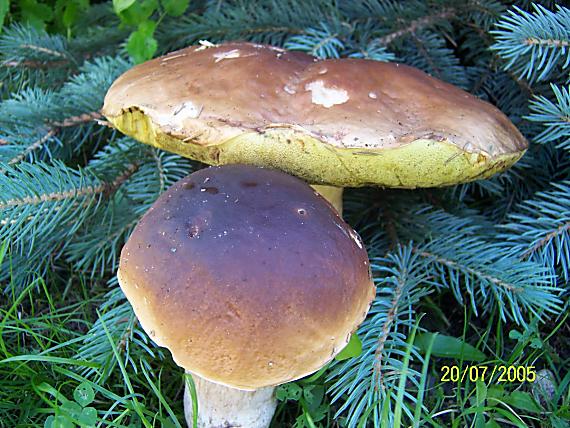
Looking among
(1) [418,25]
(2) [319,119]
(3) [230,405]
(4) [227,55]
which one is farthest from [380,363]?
(1) [418,25]

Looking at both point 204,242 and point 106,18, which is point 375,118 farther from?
point 106,18

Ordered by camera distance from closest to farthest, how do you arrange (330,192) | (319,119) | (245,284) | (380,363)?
(245,284)
(319,119)
(380,363)
(330,192)

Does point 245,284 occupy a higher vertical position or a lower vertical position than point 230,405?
higher

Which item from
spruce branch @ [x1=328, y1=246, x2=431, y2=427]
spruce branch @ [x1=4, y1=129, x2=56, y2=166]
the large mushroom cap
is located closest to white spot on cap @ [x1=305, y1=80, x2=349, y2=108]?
the large mushroom cap

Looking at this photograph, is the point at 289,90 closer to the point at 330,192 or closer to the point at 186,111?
the point at 186,111

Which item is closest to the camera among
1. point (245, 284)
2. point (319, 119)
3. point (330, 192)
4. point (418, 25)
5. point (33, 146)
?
point (245, 284)

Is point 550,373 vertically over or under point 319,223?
under

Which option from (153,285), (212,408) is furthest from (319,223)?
(212,408)

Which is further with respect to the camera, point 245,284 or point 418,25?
point 418,25
